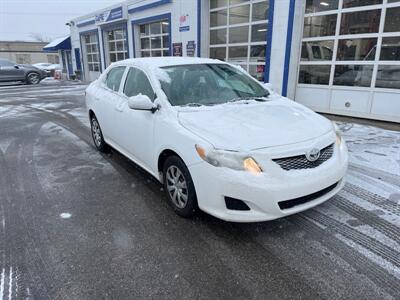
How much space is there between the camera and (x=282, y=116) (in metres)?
3.34

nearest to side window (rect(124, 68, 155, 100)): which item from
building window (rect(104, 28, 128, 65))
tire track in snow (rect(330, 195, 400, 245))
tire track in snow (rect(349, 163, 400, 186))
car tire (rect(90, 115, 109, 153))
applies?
car tire (rect(90, 115, 109, 153))

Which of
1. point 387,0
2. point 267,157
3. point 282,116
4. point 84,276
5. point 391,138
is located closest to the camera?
point 84,276

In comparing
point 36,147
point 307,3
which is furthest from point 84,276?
point 307,3

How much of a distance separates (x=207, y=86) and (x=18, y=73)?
20917 millimetres

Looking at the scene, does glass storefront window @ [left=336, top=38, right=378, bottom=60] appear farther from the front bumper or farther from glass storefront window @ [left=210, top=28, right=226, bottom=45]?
the front bumper

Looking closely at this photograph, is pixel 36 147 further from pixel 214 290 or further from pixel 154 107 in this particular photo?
pixel 214 290

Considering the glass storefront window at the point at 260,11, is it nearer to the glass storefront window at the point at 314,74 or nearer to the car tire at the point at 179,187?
the glass storefront window at the point at 314,74

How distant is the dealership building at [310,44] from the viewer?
723 cm

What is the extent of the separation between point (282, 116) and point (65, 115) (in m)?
8.13

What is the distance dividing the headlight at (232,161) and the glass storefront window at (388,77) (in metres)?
6.31

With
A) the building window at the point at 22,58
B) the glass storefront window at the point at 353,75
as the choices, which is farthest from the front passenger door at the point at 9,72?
the building window at the point at 22,58

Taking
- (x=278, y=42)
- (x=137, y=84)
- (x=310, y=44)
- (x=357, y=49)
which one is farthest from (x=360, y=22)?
(x=137, y=84)

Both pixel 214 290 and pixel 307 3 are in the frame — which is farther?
pixel 307 3

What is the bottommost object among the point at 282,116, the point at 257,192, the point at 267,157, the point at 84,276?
the point at 84,276
